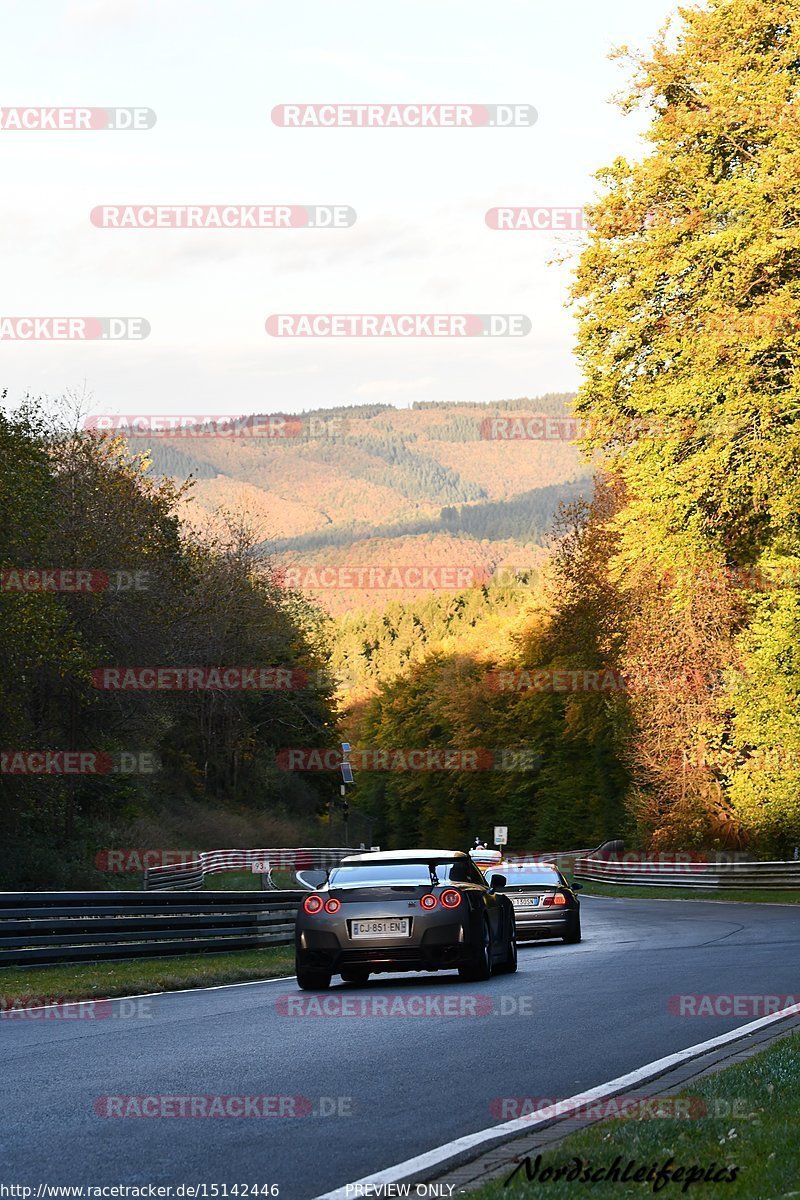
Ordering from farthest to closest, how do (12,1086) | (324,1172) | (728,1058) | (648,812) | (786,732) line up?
(648,812) < (786,732) < (728,1058) < (12,1086) < (324,1172)

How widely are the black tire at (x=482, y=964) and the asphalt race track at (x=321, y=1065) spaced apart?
202 millimetres

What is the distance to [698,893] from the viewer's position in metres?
51.8

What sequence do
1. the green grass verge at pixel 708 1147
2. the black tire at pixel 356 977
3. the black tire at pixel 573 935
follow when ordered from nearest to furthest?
1. the green grass verge at pixel 708 1147
2. the black tire at pixel 356 977
3. the black tire at pixel 573 935

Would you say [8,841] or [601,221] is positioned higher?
[601,221]

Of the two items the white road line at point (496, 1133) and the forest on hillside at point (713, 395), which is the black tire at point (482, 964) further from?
the forest on hillside at point (713, 395)

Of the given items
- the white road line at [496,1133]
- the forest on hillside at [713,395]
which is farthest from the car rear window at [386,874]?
the forest on hillside at [713,395]

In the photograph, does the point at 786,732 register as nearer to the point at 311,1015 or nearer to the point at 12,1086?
the point at 311,1015

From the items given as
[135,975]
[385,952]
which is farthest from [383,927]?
[135,975]

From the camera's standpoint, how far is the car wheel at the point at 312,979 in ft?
57.8

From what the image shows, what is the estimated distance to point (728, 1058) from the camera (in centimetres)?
1116

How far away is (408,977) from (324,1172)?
12.9m

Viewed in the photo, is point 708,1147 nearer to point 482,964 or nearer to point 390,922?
point 390,922

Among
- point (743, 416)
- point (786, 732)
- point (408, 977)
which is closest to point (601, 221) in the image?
point (743, 416)

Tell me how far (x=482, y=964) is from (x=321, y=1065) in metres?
7.37
